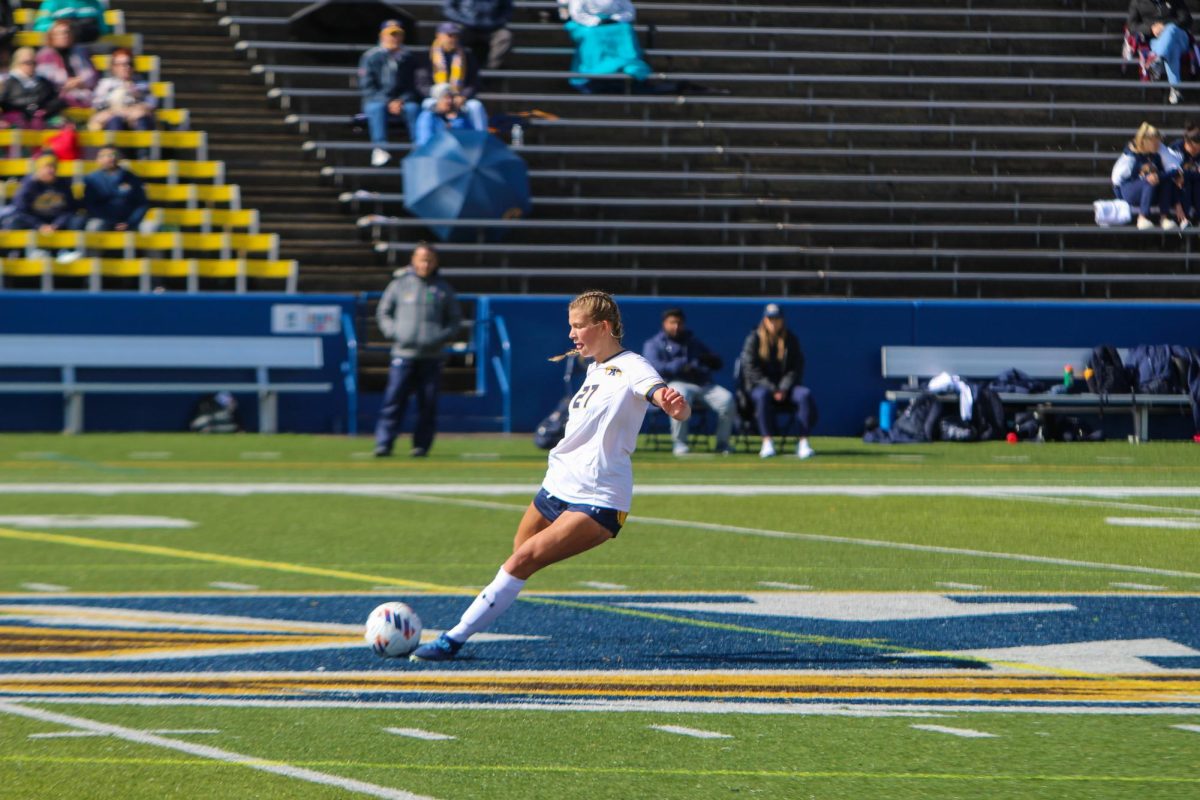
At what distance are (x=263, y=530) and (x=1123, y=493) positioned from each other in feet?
23.9

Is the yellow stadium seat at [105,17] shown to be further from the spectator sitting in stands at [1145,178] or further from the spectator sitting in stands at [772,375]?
the spectator sitting in stands at [1145,178]

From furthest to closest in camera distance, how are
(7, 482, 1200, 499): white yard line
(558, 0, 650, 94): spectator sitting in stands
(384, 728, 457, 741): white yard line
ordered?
(558, 0, 650, 94): spectator sitting in stands
(7, 482, 1200, 499): white yard line
(384, 728, 457, 741): white yard line

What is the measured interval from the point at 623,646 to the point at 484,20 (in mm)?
20891

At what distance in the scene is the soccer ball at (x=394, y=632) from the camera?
24.7 feet

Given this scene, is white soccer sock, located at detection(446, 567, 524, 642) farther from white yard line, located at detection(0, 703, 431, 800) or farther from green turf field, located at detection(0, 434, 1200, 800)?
white yard line, located at detection(0, 703, 431, 800)

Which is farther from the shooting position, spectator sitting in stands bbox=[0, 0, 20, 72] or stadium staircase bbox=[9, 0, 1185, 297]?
spectator sitting in stands bbox=[0, 0, 20, 72]

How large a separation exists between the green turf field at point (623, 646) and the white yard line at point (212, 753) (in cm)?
2

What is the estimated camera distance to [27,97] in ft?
82.7

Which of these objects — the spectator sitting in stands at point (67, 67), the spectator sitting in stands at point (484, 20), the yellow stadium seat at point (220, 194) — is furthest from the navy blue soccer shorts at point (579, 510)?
the spectator sitting in stands at point (484, 20)

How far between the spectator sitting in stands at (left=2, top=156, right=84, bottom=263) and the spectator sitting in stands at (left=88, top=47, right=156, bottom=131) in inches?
71.7

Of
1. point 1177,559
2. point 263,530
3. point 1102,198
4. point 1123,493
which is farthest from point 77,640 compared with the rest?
point 1102,198

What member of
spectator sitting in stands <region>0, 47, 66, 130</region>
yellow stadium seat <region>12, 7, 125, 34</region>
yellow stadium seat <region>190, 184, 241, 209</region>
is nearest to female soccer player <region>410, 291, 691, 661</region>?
yellow stadium seat <region>190, 184, 241, 209</region>

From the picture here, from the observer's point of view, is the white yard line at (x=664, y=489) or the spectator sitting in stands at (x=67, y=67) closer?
the white yard line at (x=664, y=489)

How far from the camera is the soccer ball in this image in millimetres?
7535
